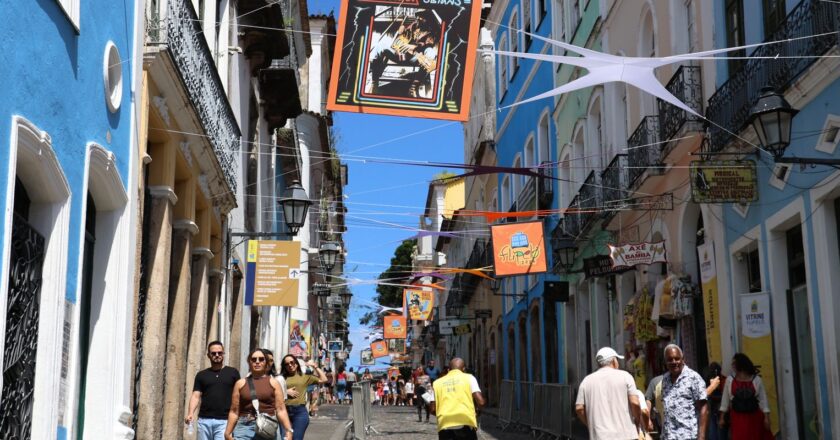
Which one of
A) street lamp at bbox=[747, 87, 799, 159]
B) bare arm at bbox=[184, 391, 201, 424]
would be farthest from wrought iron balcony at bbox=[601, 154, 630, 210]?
bare arm at bbox=[184, 391, 201, 424]

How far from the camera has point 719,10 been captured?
15047 mm

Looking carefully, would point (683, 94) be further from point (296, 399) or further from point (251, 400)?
point (251, 400)

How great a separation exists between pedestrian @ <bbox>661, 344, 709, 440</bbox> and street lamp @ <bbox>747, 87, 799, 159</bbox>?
6.75 feet

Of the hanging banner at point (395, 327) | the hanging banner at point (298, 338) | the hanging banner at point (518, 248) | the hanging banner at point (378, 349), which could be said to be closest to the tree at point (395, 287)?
the hanging banner at point (378, 349)

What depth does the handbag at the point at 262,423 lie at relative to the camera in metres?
10.5

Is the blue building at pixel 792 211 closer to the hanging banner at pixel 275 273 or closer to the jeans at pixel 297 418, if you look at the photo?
the jeans at pixel 297 418

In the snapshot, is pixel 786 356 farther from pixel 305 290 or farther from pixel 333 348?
pixel 333 348

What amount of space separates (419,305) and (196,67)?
34.7 meters

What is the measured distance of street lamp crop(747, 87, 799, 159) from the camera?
9.91 metres

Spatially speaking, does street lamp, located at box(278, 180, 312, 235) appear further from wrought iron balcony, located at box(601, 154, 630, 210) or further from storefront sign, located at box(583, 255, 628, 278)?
wrought iron balcony, located at box(601, 154, 630, 210)

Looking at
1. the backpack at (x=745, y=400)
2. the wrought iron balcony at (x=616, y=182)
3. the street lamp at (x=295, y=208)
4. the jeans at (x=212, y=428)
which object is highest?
the wrought iron balcony at (x=616, y=182)

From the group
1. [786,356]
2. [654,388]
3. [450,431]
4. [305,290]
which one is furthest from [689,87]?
[305,290]

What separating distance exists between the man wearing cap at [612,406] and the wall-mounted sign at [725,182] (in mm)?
4224

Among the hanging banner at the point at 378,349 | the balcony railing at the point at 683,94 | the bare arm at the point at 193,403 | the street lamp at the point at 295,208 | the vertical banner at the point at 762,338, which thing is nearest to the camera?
the bare arm at the point at 193,403
